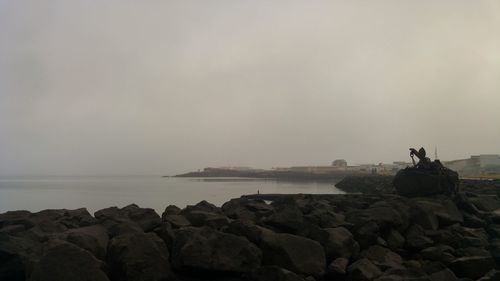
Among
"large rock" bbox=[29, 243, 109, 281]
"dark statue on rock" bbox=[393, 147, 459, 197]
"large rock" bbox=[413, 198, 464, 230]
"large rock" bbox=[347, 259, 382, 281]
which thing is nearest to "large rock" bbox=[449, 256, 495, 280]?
"large rock" bbox=[347, 259, 382, 281]

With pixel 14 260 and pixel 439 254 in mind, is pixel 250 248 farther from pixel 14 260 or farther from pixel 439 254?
pixel 439 254

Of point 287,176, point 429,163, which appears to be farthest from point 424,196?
point 287,176

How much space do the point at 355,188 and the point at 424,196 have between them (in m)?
34.7

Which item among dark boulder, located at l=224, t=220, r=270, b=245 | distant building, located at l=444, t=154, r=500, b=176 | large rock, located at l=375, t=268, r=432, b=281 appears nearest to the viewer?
large rock, located at l=375, t=268, r=432, b=281

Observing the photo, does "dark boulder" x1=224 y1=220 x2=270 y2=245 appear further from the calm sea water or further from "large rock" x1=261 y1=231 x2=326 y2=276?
the calm sea water

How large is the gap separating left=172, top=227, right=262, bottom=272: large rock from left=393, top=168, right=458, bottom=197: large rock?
9558 mm

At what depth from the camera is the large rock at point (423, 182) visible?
1343 cm

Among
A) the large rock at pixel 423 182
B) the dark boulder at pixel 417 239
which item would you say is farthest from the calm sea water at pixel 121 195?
the dark boulder at pixel 417 239

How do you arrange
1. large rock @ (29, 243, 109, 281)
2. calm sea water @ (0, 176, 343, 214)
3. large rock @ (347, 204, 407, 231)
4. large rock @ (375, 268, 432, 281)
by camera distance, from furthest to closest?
calm sea water @ (0, 176, 343, 214) → large rock @ (347, 204, 407, 231) → large rock @ (375, 268, 432, 281) → large rock @ (29, 243, 109, 281)

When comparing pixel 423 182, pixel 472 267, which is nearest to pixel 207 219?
pixel 472 267

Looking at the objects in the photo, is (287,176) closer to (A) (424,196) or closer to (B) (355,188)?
(B) (355,188)

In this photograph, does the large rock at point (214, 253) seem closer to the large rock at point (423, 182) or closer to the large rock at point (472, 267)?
the large rock at point (472, 267)

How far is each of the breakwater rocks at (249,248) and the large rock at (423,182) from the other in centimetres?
434

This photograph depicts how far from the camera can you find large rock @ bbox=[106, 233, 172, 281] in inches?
193
